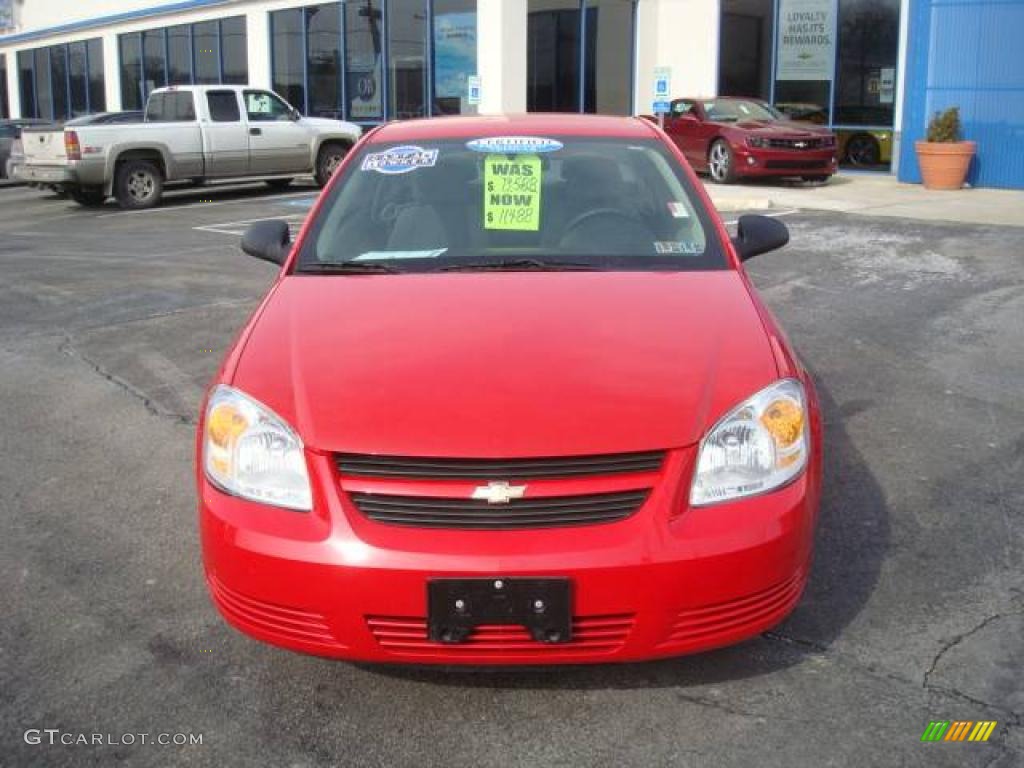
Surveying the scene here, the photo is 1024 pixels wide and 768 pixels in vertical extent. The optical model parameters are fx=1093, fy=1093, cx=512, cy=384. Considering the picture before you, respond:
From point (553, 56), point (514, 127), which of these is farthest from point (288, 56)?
point (514, 127)

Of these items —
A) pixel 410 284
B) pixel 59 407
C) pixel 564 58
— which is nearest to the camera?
pixel 410 284

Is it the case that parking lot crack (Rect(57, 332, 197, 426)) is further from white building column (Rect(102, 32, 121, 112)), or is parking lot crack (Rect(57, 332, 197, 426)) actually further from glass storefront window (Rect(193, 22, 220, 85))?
white building column (Rect(102, 32, 121, 112))

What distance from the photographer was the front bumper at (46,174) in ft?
53.1

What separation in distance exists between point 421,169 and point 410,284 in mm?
837

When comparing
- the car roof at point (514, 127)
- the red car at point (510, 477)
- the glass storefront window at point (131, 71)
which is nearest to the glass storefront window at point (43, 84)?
the glass storefront window at point (131, 71)

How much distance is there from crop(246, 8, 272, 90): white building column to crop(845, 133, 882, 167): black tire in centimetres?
1412

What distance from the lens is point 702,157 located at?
1838 centimetres

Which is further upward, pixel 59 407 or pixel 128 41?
pixel 128 41

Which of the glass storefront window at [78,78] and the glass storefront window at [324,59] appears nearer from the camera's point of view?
the glass storefront window at [324,59]

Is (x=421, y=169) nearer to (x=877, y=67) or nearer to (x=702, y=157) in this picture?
(x=702, y=157)

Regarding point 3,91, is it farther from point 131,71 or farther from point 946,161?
point 946,161

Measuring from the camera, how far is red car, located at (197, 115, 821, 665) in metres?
2.72

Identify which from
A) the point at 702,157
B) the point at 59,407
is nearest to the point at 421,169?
the point at 59,407

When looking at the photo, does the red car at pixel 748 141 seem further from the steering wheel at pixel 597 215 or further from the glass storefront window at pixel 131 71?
the glass storefront window at pixel 131 71
